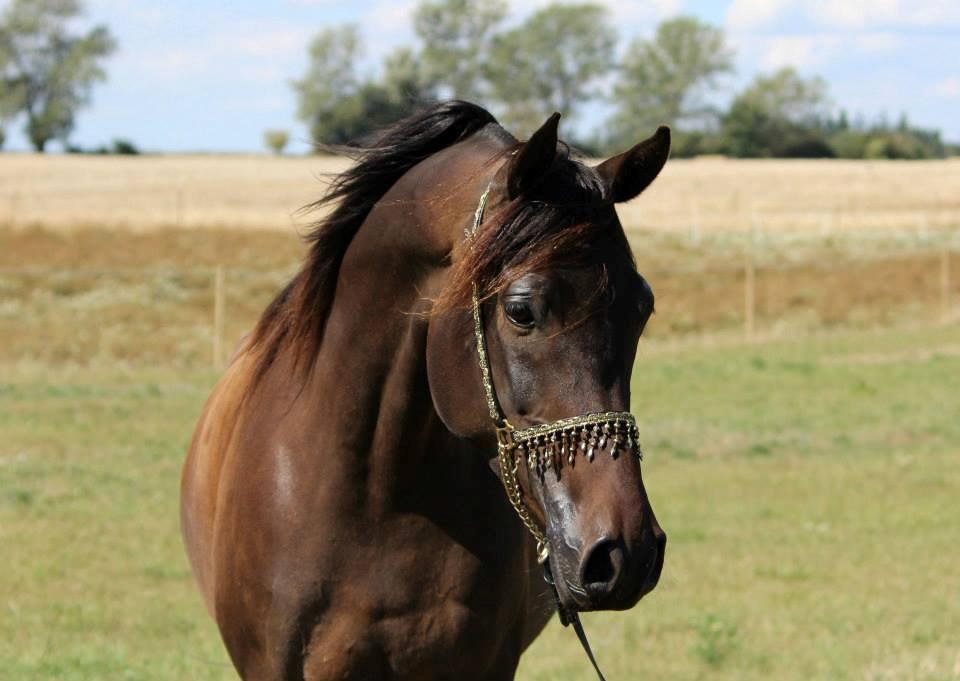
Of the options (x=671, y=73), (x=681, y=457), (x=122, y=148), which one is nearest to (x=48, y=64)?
(x=122, y=148)

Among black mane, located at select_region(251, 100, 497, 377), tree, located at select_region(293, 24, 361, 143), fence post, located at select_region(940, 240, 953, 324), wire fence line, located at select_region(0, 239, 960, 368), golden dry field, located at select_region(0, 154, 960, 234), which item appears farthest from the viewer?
tree, located at select_region(293, 24, 361, 143)

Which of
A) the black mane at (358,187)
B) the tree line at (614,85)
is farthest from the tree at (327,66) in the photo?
the black mane at (358,187)

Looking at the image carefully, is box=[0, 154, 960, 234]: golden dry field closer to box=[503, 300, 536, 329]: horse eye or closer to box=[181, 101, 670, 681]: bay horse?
box=[181, 101, 670, 681]: bay horse

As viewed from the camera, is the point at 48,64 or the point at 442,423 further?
the point at 48,64

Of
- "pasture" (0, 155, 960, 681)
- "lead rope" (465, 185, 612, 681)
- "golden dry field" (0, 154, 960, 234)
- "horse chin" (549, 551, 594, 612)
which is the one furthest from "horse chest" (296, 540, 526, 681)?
"golden dry field" (0, 154, 960, 234)

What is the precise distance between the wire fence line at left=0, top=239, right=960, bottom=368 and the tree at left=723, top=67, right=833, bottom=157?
42762 millimetres

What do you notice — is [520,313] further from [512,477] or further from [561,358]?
[512,477]

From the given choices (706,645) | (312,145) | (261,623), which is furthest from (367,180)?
(706,645)

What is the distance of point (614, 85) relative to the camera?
260 ft

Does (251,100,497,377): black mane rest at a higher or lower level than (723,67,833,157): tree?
higher

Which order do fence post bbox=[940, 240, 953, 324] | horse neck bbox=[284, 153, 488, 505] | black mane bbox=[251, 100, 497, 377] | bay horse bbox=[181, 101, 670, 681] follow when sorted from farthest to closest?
fence post bbox=[940, 240, 953, 324]
black mane bbox=[251, 100, 497, 377]
horse neck bbox=[284, 153, 488, 505]
bay horse bbox=[181, 101, 670, 681]

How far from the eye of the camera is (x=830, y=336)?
21516mm

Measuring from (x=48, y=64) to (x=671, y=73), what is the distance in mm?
38027

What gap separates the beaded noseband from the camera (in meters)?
2.38
